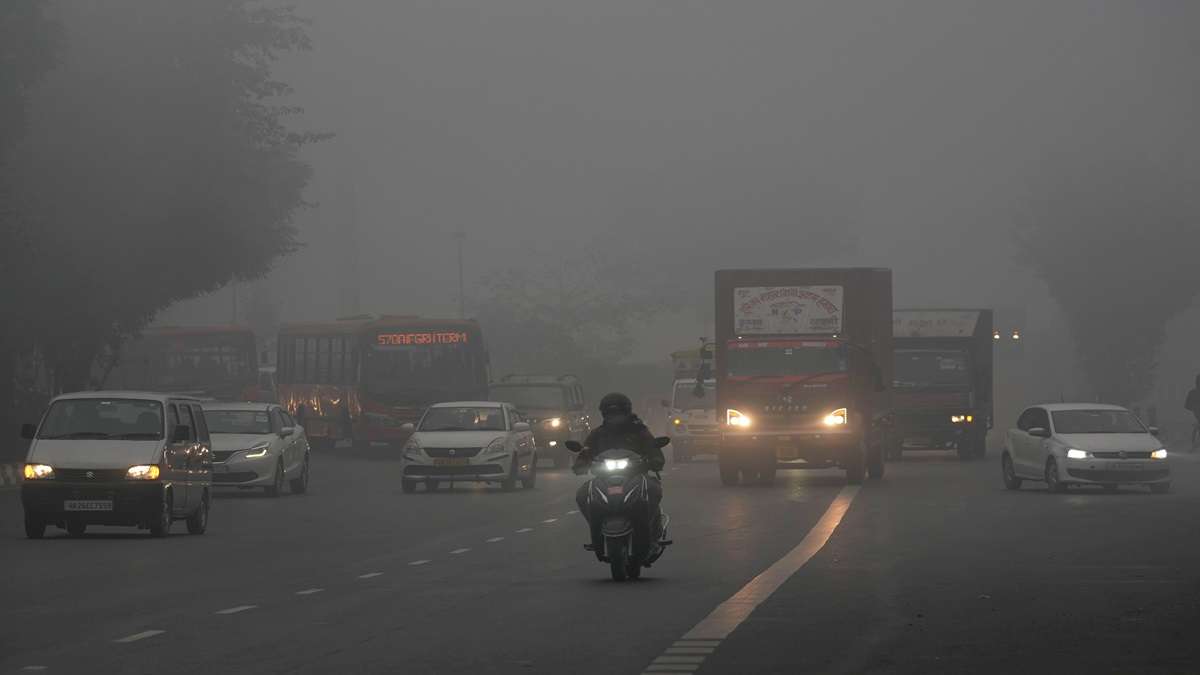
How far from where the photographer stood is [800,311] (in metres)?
38.4

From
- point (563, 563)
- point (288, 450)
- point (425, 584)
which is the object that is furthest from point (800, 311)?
point (425, 584)

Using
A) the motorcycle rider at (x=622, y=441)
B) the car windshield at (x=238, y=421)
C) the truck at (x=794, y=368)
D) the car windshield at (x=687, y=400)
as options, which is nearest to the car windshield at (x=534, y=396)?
the car windshield at (x=687, y=400)

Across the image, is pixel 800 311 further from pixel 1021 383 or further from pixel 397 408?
pixel 1021 383

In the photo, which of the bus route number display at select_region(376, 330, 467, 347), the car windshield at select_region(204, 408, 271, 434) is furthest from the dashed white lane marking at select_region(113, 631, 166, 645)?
the bus route number display at select_region(376, 330, 467, 347)

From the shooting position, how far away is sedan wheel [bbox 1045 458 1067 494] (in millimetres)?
34969

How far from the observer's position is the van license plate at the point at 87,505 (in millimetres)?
24672

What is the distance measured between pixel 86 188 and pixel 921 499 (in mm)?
22468

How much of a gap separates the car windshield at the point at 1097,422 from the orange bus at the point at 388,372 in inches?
933

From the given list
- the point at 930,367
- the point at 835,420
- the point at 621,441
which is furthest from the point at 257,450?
the point at 930,367

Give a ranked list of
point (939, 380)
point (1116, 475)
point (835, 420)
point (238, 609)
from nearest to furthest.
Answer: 1. point (238, 609)
2. point (1116, 475)
3. point (835, 420)
4. point (939, 380)

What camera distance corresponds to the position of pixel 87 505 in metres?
24.7

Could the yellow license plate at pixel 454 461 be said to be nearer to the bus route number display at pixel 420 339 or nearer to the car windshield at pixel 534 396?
the car windshield at pixel 534 396

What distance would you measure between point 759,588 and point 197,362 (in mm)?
56629

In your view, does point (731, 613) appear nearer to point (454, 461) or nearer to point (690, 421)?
point (454, 461)
